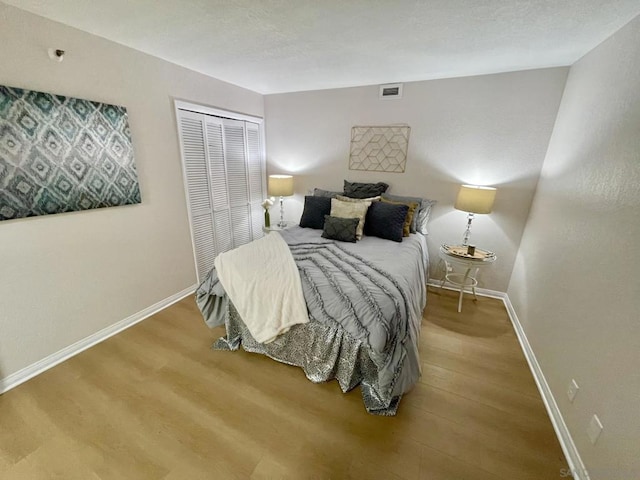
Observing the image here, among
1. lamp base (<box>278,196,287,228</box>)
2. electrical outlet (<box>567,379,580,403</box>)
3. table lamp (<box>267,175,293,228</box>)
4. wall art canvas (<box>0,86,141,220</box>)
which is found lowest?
electrical outlet (<box>567,379,580,403</box>)

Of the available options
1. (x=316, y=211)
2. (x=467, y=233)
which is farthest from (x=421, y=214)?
(x=316, y=211)

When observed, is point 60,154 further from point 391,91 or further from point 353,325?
point 391,91

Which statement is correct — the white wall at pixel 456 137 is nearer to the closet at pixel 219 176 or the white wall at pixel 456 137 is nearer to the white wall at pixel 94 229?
the closet at pixel 219 176

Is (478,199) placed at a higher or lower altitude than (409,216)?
Answer: higher

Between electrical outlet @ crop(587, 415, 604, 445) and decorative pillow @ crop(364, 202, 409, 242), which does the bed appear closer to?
decorative pillow @ crop(364, 202, 409, 242)

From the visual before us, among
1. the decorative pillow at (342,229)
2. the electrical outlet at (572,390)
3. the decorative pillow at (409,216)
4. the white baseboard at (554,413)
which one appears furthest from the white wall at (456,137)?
the electrical outlet at (572,390)

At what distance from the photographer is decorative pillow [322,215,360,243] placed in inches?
99.7

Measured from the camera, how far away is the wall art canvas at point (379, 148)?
3037mm

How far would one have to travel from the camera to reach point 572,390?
1415 millimetres

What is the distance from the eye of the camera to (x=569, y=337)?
5.05 ft

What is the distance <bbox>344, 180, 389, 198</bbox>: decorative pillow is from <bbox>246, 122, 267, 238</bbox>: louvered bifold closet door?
1.45 m

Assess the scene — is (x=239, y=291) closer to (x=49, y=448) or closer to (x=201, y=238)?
(x=49, y=448)

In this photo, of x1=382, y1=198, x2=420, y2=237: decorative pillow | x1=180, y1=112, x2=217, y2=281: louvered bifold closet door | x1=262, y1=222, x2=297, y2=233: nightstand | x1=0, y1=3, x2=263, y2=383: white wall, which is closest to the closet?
x1=180, y1=112, x2=217, y2=281: louvered bifold closet door

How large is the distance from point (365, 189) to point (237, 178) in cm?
174
